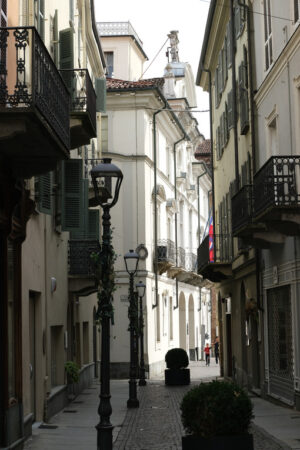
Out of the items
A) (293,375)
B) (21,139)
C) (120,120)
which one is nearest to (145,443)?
(293,375)

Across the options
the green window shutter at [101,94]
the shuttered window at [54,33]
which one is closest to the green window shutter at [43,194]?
the shuttered window at [54,33]

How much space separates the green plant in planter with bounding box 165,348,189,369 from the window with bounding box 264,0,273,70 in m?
13.4

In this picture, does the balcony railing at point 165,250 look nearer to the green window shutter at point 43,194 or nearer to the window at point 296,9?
the window at point 296,9

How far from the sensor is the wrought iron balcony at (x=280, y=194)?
58.5ft

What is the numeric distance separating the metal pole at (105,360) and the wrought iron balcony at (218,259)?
1843 centimetres

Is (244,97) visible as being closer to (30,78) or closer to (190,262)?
(30,78)

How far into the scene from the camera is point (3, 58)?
10961 millimetres

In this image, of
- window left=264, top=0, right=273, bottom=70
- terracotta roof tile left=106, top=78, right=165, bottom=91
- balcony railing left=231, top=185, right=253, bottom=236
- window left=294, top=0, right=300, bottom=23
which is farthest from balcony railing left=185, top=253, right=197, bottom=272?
window left=294, top=0, right=300, bottom=23

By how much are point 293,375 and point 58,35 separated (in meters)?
9.32

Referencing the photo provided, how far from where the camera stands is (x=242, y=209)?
71.7ft

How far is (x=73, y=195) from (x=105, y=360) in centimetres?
950

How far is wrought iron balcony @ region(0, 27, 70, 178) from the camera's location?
10719 millimetres

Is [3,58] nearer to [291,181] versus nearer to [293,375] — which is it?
[291,181]

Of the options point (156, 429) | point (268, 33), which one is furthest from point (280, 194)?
point (268, 33)
